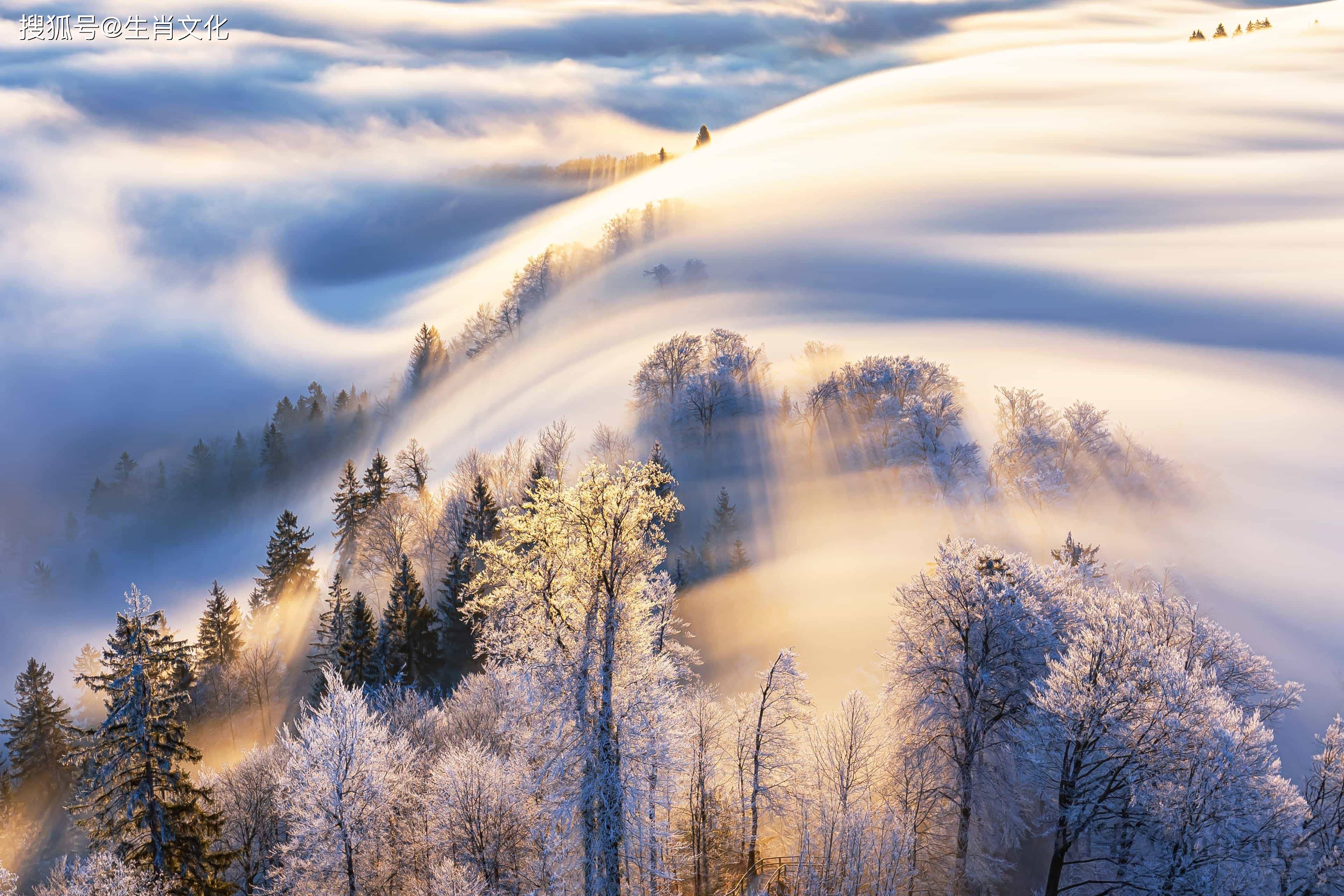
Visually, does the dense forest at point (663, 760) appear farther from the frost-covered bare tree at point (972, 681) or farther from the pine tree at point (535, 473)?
the pine tree at point (535, 473)

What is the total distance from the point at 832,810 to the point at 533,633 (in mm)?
15767

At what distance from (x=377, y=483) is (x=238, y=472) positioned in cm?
7748

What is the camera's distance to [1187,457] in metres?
79.1

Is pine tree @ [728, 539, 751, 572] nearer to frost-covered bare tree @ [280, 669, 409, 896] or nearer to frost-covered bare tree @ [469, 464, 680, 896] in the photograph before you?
A: frost-covered bare tree @ [280, 669, 409, 896]

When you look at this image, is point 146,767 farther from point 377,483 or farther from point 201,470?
point 201,470

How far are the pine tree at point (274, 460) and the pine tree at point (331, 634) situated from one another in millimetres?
75755

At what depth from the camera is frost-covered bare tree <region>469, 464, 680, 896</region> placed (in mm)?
23250

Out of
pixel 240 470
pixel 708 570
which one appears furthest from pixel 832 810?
pixel 240 470

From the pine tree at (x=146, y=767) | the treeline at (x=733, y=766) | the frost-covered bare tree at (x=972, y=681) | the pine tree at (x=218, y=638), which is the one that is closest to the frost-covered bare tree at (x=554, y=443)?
the pine tree at (x=218, y=638)

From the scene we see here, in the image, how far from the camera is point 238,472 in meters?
151

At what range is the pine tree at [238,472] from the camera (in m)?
149

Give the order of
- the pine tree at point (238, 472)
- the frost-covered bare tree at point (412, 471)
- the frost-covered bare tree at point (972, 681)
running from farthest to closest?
1. the pine tree at point (238, 472)
2. the frost-covered bare tree at point (412, 471)
3. the frost-covered bare tree at point (972, 681)

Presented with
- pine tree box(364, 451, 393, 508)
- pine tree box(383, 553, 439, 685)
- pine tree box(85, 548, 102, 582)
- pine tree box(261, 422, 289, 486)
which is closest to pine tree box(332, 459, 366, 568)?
pine tree box(364, 451, 393, 508)

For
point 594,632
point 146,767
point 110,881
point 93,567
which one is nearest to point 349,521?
point 146,767
